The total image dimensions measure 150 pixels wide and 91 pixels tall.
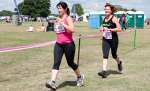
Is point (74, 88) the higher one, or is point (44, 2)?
point (74, 88)

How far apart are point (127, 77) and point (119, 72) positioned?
0.82 m

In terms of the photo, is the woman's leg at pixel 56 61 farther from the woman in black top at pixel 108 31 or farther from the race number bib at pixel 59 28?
the woman in black top at pixel 108 31

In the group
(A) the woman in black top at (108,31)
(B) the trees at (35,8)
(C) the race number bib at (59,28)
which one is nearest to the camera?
(C) the race number bib at (59,28)

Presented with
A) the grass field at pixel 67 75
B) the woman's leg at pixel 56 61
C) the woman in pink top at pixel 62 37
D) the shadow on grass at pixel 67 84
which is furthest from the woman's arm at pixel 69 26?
the shadow on grass at pixel 67 84

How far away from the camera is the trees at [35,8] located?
430ft

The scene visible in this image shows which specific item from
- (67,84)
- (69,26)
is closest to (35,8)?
(67,84)

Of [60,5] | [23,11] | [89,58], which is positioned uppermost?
[60,5]

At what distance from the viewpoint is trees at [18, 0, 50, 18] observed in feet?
430

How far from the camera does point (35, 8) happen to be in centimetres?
13262

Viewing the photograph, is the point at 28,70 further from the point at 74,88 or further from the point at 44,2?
the point at 44,2

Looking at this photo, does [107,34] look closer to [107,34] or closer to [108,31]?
[107,34]

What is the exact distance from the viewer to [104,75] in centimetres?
1100

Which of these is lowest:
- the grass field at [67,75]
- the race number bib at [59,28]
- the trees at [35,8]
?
the trees at [35,8]

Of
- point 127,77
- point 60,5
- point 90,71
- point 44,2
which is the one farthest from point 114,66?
point 44,2
